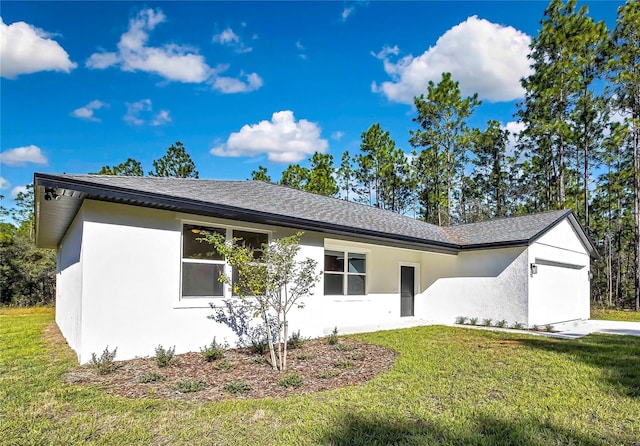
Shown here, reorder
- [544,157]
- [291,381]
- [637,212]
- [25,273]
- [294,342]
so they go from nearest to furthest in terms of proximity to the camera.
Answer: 1. [291,381]
2. [294,342]
3. [637,212]
4. [25,273]
5. [544,157]

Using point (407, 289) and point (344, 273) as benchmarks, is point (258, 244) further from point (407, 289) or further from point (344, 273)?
point (407, 289)

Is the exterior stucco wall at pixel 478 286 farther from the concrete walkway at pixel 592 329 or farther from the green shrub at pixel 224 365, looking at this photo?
the green shrub at pixel 224 365

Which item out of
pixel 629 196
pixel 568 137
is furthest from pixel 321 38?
pixel 629 196

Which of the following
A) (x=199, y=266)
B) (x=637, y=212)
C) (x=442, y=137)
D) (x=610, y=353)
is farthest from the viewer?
(x=442, y=137)

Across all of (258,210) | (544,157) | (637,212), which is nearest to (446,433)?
(258,210)

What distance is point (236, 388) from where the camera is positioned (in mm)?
5141

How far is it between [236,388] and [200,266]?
3.08m

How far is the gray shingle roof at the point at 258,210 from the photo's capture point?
6.35 metres

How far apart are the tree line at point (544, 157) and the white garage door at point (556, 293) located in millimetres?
8053

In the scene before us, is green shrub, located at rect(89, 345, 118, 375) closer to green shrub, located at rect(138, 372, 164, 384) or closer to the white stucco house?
the white stucco house

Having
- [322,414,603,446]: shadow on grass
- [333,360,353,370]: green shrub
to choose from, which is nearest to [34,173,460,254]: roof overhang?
[333,360,353,370]: green shrub

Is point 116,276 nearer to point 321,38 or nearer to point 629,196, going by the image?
point 321,38

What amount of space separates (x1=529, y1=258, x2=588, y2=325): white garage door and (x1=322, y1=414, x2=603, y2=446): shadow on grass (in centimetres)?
887

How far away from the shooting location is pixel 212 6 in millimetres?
11125
